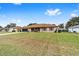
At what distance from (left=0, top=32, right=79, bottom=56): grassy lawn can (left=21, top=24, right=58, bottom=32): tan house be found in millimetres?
62

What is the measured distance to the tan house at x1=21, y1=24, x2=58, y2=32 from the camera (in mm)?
4473

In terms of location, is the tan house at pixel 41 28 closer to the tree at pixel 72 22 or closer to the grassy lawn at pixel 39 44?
the grassy lawn at pixel 39 44

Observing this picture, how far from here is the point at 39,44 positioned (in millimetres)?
4477

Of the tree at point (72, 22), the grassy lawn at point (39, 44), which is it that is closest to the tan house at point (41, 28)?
the grassy lawn at point (39, 44)

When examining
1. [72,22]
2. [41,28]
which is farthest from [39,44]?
[72,22]

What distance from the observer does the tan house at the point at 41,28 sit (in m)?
4.47

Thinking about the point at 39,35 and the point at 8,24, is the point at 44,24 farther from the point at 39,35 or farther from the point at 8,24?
the point at 8,24

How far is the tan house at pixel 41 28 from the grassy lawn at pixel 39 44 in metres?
0.06

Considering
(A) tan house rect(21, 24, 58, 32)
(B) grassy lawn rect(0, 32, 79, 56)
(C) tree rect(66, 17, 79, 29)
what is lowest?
(B) grassy lawn rect(0, 32, 79, 56)

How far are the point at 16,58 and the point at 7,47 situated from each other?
0.28m

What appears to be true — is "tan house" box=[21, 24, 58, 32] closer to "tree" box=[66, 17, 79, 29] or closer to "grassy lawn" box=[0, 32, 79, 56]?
"grassy lawn" box=[0, 32, 79, 56]

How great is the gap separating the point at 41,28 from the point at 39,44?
278 mm

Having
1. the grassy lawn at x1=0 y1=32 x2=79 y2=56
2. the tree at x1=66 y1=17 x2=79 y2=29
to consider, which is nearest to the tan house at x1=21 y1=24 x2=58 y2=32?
the grassy lawn at x1=0 y1=32 x2=79 y2=56

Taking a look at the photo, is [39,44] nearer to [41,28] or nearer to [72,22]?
[41,28]
